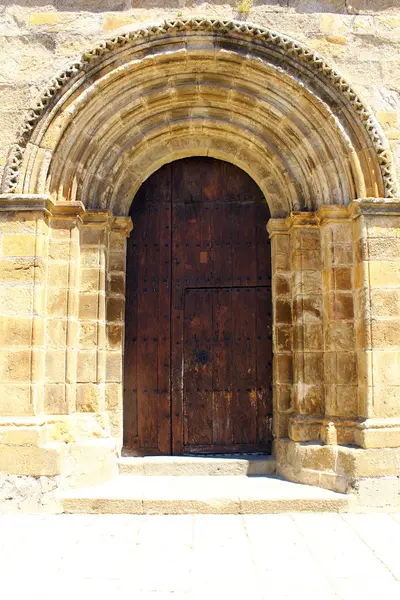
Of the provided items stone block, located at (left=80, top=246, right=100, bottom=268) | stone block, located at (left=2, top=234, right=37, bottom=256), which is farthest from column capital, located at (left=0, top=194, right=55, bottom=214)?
stone block, located at (left=80, top=246, right=100, bottom=268)

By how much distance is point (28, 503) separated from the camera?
423cm

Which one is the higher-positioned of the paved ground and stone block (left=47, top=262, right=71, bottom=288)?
stone block (left=47, top=262, right=71, bottom=288)

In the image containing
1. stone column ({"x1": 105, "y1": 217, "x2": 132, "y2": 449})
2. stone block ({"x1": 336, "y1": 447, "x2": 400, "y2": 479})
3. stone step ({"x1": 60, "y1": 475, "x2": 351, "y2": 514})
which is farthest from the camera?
stone column ({"x1": 105, "y1": 217, "x2": 132, "y2": 449})

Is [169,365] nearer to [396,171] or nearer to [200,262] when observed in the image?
[200,262]

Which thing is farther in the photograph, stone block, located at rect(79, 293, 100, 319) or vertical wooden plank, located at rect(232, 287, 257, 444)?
vertical wooden plank, located at rect(232, 287, 257, 444)

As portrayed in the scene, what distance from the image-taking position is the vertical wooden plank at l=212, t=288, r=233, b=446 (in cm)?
515

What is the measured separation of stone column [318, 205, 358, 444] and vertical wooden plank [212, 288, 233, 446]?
0.96 m

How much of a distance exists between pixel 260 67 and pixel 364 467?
3613 mm

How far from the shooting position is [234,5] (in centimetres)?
489

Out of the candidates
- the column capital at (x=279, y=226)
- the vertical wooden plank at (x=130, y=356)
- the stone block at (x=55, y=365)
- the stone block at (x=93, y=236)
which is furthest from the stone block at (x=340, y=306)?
the stone block at (x=55, y=365)

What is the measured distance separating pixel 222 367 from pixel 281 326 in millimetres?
715

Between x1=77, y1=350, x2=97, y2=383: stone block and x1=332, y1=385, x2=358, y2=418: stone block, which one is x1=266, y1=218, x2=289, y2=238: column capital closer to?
x1=332, y1=385, x2=358, y2=418: stone block

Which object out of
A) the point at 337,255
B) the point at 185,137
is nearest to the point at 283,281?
the point at 337,255

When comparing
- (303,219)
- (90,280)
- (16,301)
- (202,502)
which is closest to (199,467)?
(202,502)
